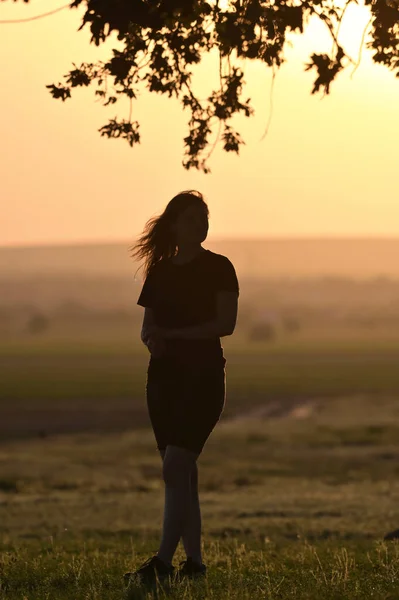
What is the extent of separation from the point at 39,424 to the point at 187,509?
166ft

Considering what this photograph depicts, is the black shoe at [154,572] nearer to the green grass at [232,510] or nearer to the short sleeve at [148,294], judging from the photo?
the green grass at [232,510]

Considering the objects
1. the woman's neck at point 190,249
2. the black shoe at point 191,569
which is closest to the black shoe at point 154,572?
the black shoe at point 191,569

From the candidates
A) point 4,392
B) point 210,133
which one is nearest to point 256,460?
point 210,133

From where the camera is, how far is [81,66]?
1284 centimetres

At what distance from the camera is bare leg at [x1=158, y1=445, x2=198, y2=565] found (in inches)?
395

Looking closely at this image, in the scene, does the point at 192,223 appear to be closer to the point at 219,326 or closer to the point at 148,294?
the point at 148,294

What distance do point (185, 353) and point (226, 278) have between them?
627 millimetres

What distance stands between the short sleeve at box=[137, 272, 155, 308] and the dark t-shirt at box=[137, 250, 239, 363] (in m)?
0.07

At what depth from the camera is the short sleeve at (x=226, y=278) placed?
398 inches

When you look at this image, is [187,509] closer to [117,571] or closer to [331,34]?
[117,571]

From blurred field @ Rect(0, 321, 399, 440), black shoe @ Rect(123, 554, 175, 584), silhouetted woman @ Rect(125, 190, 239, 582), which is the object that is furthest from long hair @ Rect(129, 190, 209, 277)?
blurred field @ Rect(0, 321, 399, 440)

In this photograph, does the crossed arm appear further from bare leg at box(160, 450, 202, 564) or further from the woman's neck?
bare leg at box(160, 450, 202, 564)

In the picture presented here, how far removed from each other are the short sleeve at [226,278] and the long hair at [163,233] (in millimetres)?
433

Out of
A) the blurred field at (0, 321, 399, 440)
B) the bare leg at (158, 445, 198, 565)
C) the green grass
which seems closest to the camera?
the bare leg at (158, 445, 198, 565)
